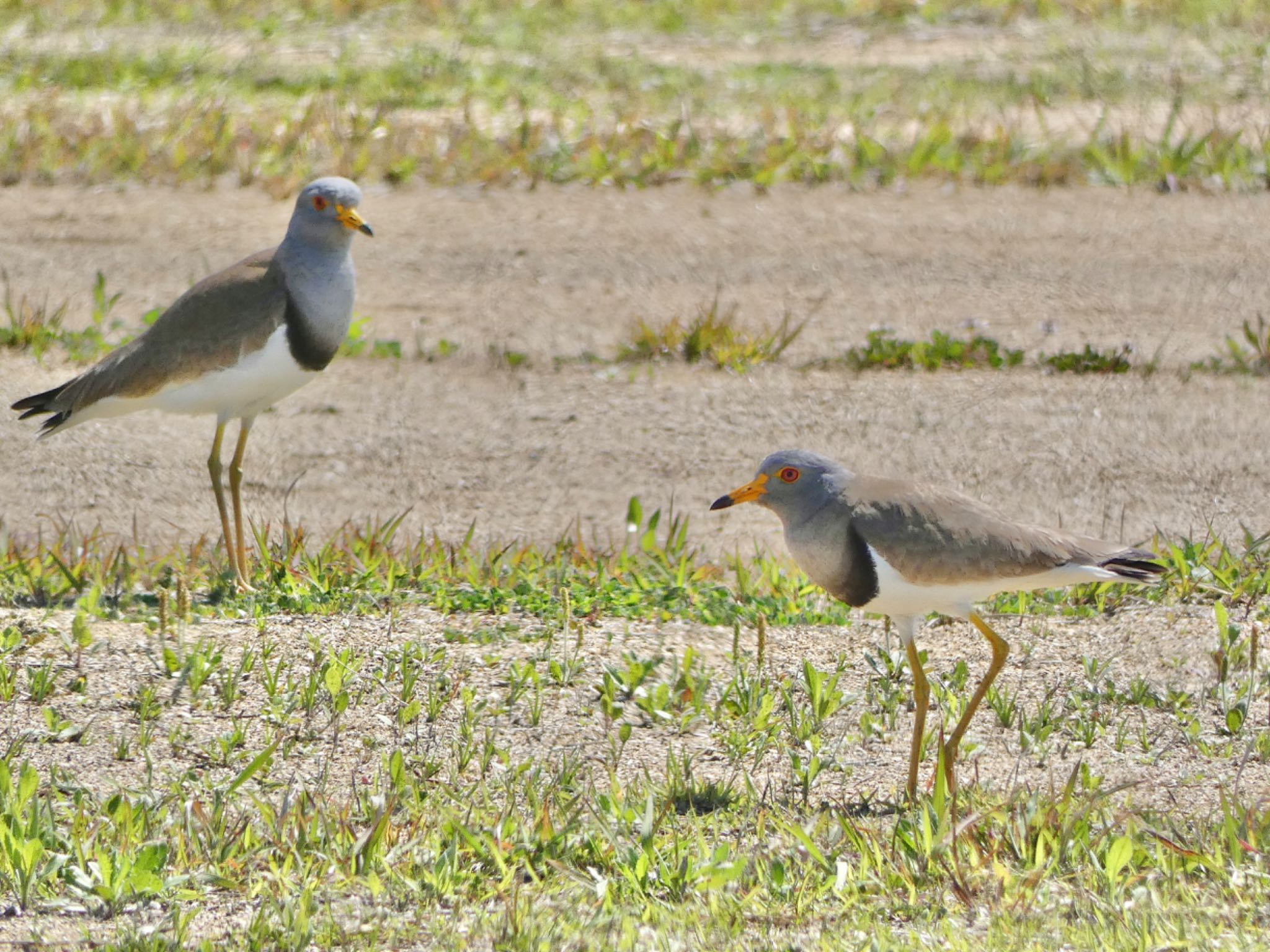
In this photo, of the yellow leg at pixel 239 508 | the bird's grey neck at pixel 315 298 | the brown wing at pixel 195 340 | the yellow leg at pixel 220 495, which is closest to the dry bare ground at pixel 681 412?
the yellow leg at pixel 239 508

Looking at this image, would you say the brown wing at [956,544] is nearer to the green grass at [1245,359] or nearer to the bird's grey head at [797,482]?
the bird's grey head at [797,482]

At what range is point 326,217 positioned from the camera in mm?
6898

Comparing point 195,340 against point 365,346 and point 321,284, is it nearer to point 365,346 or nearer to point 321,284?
point 321,284

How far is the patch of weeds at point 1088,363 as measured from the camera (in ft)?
29.1

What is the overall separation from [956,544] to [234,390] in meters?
3.15

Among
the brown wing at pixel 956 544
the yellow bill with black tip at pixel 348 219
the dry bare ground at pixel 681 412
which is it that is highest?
the yellow bill with black tip at pixel 348 219

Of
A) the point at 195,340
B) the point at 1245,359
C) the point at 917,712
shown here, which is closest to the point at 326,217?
the point at 195,340

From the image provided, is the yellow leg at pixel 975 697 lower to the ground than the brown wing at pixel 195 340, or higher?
lower

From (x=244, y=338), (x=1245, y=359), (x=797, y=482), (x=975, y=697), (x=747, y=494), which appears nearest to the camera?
(x=975, y=697)

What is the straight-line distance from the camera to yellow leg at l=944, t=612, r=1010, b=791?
4.97 meters

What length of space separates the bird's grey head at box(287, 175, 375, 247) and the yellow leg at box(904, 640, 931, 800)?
2908 millimetres

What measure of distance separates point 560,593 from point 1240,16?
33.2ft

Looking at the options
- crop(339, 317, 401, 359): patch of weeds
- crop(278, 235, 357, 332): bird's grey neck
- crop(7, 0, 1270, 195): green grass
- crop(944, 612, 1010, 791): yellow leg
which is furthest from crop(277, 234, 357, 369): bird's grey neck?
crop(7, 0, 1270, 195): green grass

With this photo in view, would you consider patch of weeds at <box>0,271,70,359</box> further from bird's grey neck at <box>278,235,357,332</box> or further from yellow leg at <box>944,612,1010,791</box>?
yellow leg at <box>944,612,1010,791</box>
